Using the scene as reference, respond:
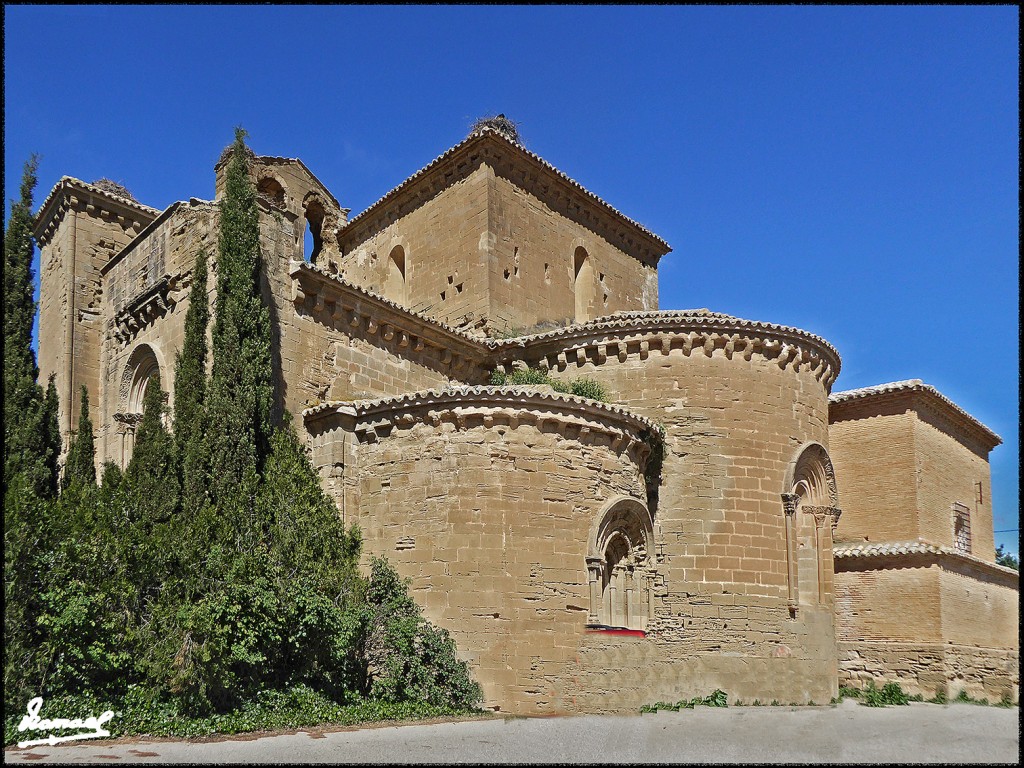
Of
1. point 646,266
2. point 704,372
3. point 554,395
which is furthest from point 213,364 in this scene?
point 646,266

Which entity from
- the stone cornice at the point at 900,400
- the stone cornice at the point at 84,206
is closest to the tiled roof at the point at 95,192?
the stone cornice at the point at 84,206

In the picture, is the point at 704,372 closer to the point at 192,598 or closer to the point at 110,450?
the point at 192,598

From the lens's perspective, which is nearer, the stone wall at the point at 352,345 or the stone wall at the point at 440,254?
the stone wall at the point at 352,345

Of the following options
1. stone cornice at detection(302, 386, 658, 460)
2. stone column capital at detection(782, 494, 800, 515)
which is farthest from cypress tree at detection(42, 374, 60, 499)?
stone column capital at detection(782, 494, 800, 515)

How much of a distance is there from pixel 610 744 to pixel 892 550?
980cm

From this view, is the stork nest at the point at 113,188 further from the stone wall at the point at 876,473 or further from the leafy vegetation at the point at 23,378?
the stone wall at the point at 876,473

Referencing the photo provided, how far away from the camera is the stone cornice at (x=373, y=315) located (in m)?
15.3

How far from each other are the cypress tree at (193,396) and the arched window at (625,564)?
5751mm

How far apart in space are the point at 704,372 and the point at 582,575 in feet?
14.6

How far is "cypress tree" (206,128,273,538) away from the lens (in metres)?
12.9

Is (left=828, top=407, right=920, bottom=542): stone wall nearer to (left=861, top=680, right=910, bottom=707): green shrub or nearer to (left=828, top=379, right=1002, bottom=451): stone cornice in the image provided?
(left=828, top=379, right=1002, bottom=451): stone cornice

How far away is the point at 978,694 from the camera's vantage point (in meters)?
17.3

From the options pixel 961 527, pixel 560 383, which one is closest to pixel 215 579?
pixel 560 383

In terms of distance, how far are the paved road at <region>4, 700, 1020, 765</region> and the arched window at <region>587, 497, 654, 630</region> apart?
1.92 metres
